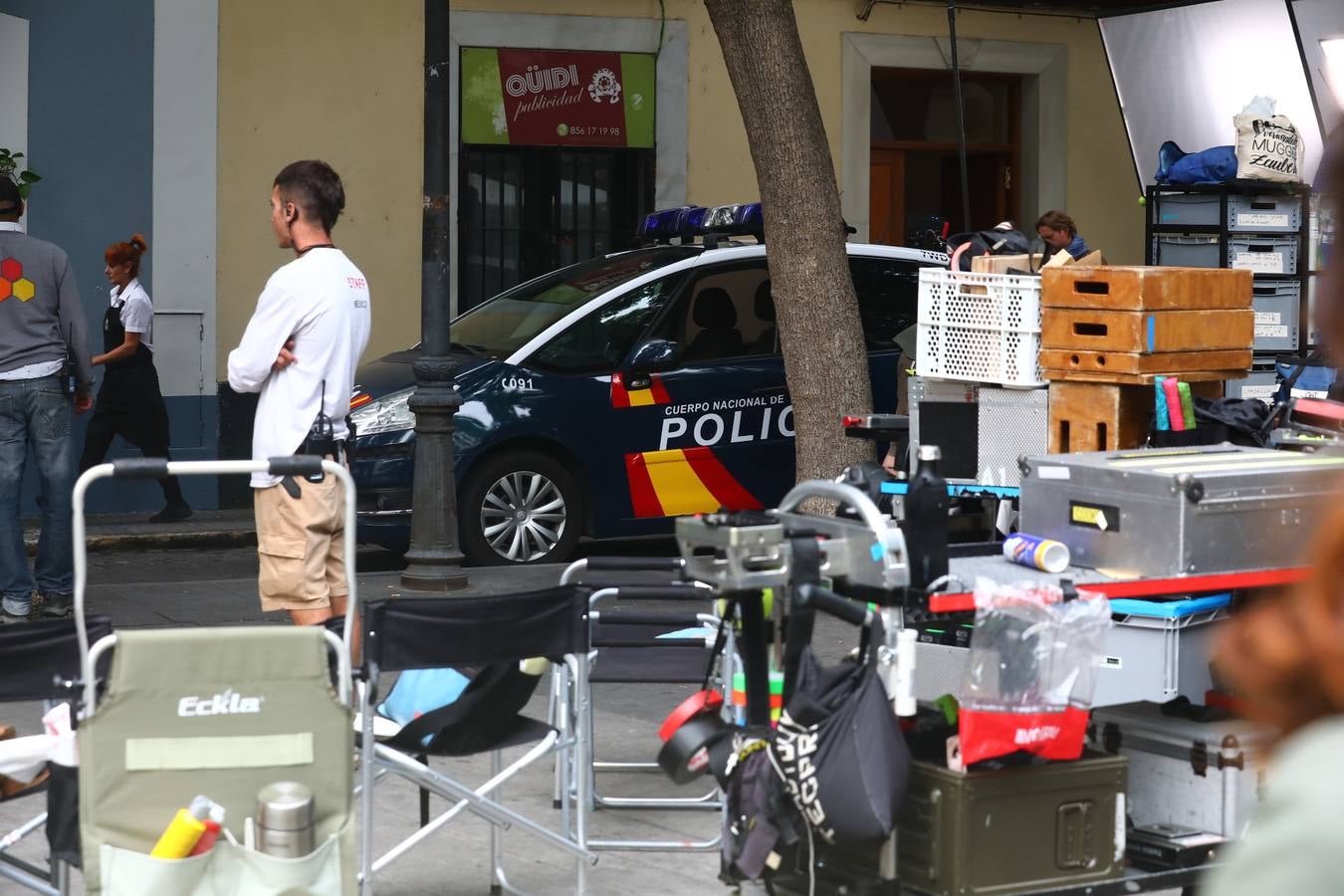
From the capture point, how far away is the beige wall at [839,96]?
14.9 metres

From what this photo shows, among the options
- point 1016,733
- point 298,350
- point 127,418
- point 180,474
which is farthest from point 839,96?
point 1016,733

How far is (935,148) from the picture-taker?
1630cm

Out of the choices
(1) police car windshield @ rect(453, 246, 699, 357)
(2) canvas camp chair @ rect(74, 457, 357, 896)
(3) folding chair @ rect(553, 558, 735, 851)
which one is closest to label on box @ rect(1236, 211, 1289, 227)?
(1) police car windshield @ rect(453, 246, 699, 357)

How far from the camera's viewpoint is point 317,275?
625 centimetres

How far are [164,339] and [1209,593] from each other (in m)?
9.56

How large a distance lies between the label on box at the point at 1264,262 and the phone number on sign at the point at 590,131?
5029mm

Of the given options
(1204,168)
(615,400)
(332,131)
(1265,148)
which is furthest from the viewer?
(332,131)

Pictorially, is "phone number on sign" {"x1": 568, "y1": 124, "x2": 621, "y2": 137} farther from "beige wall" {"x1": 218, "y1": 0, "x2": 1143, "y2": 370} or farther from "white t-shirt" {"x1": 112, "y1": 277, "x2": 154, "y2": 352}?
"white t-shirt" {"x1": 112, "y1": 277, "x2": 154, "y2": 352}

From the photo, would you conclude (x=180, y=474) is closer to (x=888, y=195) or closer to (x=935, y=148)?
(x=888, y=195)

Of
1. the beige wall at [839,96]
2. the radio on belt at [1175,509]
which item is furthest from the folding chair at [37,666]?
the beige wall at [839,96]

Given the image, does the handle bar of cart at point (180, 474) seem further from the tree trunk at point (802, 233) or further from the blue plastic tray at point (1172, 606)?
the tree trunk at point (802, 233)

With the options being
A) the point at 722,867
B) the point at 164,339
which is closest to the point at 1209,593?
the point at 722,867

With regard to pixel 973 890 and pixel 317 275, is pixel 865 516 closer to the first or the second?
pixel 973 890

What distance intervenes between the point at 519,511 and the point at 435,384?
153 centimetres
